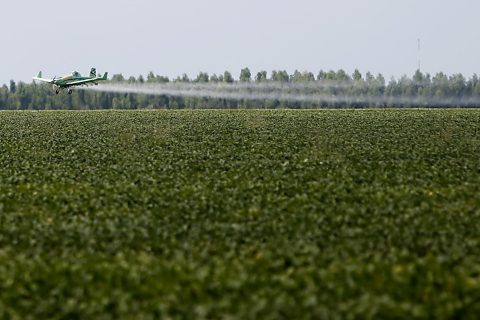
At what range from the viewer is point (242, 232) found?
24.9 m

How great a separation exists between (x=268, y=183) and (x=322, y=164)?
24.0 ft

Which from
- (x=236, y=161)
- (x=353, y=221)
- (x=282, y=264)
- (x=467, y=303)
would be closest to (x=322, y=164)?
(x=236, y=161)

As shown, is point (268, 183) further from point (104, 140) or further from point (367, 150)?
point (104, 140)

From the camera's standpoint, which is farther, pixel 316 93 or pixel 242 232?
pixel 316 93

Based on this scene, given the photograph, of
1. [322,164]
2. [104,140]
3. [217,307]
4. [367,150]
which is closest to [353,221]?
[217,307]

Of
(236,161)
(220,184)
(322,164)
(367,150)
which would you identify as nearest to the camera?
(220,184)

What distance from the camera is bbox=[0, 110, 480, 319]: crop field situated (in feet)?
Result: 57.5

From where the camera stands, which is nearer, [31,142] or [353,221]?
[353,221]

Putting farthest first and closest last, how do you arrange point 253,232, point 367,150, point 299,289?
point 367,150 < point 253,232 < point 299,289

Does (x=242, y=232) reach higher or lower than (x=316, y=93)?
lower

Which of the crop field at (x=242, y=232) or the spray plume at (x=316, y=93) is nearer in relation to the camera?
the crop field at (x=242, y=232)

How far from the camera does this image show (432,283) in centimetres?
1819

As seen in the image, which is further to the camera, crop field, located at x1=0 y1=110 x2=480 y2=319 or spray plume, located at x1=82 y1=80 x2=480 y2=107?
spray plume, located at x1=82 y1=80 x2=480 y2=107

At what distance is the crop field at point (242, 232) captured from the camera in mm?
17516
